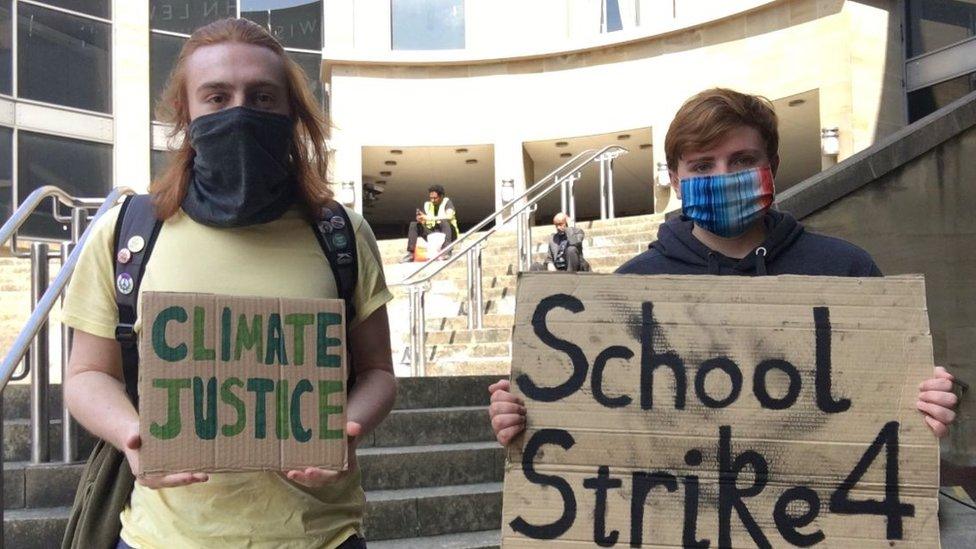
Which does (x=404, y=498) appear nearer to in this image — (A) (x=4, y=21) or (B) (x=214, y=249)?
(B) (x=214, y=249)

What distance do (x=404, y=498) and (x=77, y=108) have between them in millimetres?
17018

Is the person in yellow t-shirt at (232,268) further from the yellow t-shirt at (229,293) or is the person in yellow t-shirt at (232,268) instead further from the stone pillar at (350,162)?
the stone pillar at (350,162)

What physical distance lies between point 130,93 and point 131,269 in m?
19.5

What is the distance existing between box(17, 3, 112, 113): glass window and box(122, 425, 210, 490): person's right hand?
18.6 meters

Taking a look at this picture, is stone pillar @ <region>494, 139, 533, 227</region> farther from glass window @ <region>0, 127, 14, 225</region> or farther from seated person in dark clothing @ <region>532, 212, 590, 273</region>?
glass window @ <region>0, 127, 14, 225</region>

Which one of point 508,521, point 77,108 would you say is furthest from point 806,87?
point 508,521

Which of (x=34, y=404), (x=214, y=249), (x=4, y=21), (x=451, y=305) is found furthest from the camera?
(x=4, y=21)

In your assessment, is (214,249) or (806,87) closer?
(214,249)

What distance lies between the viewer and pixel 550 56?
2036 centimetres

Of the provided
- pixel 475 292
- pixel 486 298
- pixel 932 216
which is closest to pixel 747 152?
pixel 932 216

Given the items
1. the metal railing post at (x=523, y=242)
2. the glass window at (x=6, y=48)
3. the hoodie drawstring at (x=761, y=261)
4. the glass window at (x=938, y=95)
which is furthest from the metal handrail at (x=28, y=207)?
the glass window at (x=938, y=95)

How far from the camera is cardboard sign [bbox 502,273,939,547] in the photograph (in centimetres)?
184

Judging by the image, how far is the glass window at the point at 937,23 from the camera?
15641mm

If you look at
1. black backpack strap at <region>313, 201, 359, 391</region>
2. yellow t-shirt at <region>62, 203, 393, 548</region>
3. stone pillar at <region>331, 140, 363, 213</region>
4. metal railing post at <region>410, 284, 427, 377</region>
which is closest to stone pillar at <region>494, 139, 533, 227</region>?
stone pillar at <region>331, 140, 363, 213</region>
